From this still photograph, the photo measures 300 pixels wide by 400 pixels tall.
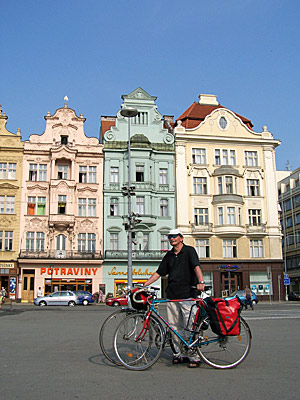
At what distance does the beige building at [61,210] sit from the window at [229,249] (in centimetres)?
1298

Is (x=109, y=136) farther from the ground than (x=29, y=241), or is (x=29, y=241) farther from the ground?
(x=109, y=136)

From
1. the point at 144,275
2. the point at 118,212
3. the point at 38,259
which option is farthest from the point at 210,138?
the point at 38,259

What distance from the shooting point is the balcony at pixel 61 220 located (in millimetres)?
45281

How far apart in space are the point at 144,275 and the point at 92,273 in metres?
5.22

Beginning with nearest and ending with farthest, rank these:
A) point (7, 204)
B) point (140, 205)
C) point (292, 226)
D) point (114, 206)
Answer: point (7, 204) < point (140, 205) < point (114, 206) < point (292, 226)

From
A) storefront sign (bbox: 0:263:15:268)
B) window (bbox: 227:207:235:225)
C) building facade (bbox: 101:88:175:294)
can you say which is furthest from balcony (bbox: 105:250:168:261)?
storefront sign (bbox: 0:263:15:268)

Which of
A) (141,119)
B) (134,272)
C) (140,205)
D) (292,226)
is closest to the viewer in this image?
(134,272)

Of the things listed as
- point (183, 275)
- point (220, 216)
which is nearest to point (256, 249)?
point (220, 216)

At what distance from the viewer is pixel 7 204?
1802 inches

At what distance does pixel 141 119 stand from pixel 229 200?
13.0 metres

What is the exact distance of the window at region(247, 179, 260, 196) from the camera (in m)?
50.1

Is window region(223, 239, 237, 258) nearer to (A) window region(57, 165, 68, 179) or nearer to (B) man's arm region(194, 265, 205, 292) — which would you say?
(A) window region(57, 165, 68, 179)

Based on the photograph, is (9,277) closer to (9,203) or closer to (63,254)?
(63,254)

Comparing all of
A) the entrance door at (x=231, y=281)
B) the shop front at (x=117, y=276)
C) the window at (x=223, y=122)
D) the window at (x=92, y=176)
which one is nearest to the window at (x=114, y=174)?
the window at (x=92, y=176)
